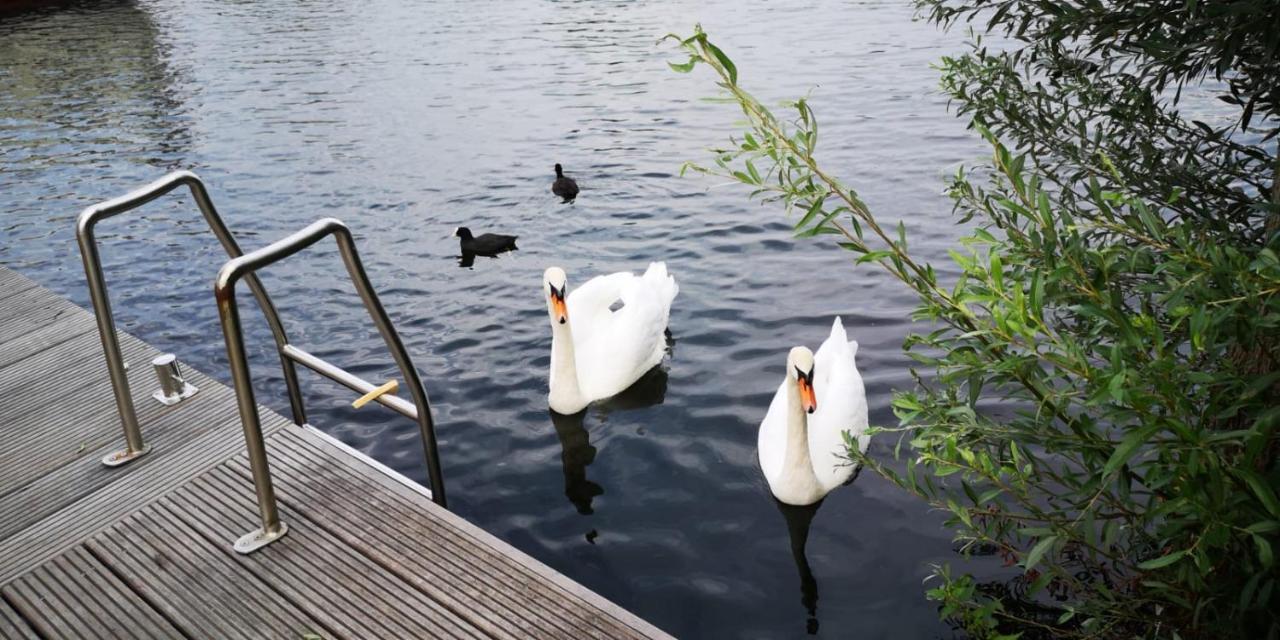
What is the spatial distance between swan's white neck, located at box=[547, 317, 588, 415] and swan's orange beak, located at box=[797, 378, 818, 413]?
1.94 m

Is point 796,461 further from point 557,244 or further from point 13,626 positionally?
point 557,244

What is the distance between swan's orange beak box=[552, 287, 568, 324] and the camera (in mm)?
6770

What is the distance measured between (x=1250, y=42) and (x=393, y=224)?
31.4 feet

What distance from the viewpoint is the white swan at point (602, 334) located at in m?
6.82

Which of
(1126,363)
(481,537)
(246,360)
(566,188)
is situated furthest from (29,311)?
(1126,363)

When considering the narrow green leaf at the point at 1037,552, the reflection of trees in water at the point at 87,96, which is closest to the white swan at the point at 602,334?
the narrow green leaf at the point at 1037,552

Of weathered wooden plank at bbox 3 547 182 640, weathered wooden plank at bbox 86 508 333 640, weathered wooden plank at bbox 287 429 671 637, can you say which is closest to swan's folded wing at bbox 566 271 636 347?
weathered wooden plank at bbox 287 429 671 637

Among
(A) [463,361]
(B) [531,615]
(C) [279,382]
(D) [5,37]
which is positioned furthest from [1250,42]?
(D) [5,37]

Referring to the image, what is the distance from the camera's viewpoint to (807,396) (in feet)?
18.0

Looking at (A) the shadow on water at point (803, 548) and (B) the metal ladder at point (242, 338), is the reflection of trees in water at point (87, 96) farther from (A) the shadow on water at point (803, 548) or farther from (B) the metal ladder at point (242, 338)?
(A) the shadow on water at point (803, 548)

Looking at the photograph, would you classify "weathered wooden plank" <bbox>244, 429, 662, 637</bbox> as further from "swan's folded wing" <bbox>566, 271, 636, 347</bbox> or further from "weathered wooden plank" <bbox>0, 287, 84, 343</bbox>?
"swan's folded wing" <bbox>566, 271, 636, 347</bbox>

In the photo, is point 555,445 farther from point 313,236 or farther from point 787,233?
point 787,233

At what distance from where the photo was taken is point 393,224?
441 inches

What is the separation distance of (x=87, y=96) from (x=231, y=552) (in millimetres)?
20032
